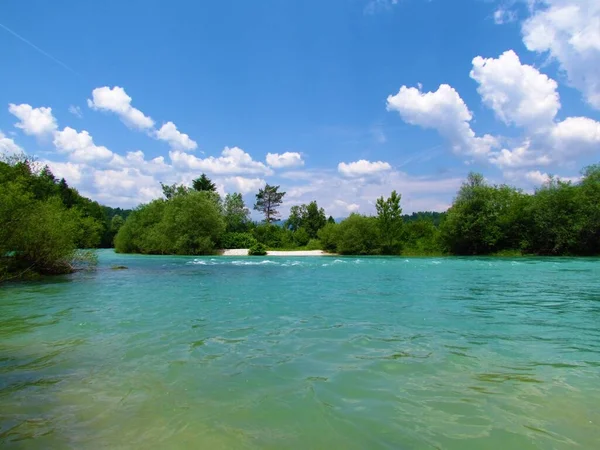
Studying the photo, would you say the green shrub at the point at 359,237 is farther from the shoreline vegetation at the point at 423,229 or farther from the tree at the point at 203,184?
the tree at the point at 203,184

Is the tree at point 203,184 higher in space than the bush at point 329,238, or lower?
higher

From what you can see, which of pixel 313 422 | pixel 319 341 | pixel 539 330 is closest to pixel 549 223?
pixel 539 330

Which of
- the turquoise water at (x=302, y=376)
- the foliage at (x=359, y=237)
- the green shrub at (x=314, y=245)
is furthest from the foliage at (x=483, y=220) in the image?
the turquoise water at (x=302, y=376)

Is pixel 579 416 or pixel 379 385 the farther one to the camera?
pixel 379 385

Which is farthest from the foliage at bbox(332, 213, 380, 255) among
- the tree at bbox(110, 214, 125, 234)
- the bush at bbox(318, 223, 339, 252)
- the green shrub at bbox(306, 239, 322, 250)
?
the tree at bbox(110, 214, 125, 234)

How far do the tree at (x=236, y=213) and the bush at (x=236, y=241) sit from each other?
33.9ft

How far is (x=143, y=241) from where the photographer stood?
69250mm

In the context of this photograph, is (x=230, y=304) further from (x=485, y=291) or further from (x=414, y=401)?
(x=485, y=291)

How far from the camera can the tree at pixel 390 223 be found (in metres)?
64.3

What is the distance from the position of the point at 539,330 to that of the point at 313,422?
7.72m

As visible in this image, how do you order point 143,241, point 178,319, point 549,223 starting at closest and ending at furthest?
point 178,319, point 549,223, point 143,241

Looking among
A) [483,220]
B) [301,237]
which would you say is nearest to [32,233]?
[483,220]

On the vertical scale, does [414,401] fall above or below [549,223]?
below

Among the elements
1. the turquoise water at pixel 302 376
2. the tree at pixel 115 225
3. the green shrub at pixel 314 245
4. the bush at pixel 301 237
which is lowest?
the turquoise water at pixel 302 376
